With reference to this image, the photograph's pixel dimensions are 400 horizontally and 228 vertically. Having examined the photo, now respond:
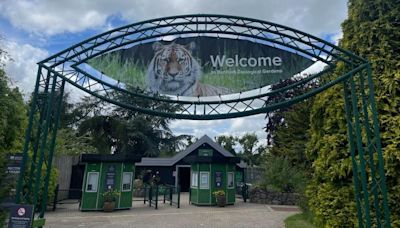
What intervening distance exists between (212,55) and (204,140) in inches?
761

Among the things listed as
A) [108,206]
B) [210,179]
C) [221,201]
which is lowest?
[108,206]

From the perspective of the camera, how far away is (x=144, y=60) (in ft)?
23.9

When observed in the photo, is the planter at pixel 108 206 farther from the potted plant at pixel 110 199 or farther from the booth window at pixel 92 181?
the booth window at pixel 92 181

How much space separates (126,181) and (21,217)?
353 inches

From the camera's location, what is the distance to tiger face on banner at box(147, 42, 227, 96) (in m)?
7.21

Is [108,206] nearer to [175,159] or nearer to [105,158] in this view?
[105,158]

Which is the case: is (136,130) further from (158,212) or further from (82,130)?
(158,212)

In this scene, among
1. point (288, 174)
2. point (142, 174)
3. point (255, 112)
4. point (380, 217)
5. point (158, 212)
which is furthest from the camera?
point (142, 174)

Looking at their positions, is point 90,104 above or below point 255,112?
above

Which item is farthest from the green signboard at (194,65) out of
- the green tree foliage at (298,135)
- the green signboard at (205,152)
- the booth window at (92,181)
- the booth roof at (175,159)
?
the booth roof at (175,159)

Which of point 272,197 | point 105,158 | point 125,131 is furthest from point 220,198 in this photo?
point 125,131

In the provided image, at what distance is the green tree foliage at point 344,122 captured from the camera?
20.4 feet

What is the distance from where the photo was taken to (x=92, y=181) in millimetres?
13805

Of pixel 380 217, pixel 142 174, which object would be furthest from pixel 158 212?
pixel 142 174
